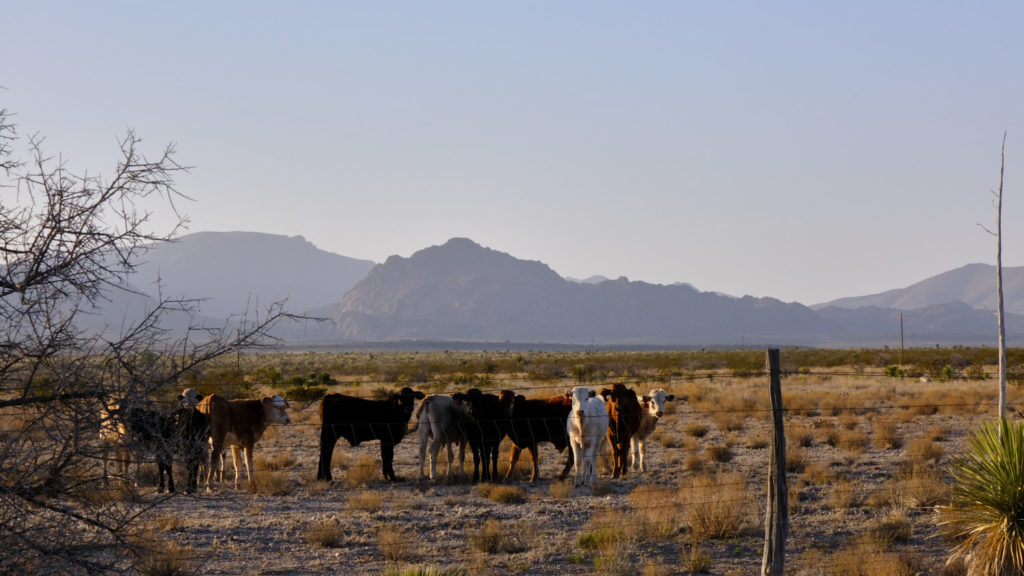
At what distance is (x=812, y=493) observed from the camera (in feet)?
43.6

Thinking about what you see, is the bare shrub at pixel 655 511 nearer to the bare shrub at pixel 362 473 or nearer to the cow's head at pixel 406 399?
the cow's head at pixel 406 399

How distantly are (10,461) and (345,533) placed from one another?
21.1 ft

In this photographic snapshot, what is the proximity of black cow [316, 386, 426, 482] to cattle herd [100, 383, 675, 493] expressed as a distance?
0.06ft

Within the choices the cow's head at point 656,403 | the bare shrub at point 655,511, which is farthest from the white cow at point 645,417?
the bare shrub at point 655,511

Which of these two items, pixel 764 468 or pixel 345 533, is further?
pixel 764 468

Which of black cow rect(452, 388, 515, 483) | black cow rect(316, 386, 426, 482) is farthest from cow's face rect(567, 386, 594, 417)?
black cow rect(316, 386, 426, 482)

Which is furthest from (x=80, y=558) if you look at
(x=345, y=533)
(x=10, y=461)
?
(x=345, y=533)

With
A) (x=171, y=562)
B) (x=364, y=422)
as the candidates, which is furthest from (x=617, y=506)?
(x=171, y=562)

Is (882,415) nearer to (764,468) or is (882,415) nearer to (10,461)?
(764,468)

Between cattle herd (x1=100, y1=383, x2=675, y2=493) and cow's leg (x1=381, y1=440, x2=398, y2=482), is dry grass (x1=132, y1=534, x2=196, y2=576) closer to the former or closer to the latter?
cattle herd (x1=100, y1=383, x2=675, y2=493)

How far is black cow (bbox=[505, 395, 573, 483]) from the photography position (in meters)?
15.2

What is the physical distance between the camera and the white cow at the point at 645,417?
622 inches

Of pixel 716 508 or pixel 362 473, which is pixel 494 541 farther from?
pixel 362 473

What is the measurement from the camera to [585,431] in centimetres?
1430
